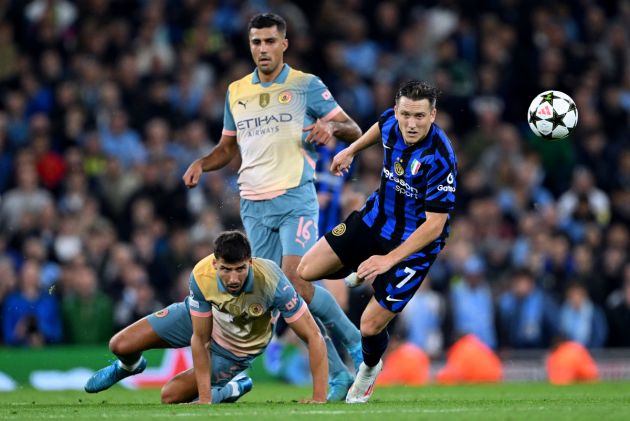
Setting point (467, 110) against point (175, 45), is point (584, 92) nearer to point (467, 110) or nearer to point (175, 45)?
point (467, 110)

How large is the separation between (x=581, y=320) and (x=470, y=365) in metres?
1.81

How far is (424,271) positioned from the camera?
958cm

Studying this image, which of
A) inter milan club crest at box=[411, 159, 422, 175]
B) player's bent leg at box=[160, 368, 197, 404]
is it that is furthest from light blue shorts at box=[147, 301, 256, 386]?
inter milan club crest at box=[411, 159, 422, 175]

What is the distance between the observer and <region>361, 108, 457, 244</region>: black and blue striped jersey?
9.23 metres

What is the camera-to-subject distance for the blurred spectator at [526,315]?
53.1 ft

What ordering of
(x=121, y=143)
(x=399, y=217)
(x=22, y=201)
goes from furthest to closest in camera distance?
1. (x=121, y=143)
2. (x=22, y=201)
3. (x=399, y=217)

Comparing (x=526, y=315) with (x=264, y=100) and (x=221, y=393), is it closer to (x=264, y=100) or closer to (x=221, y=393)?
(x=264, y=100)

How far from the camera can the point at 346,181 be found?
1352cm

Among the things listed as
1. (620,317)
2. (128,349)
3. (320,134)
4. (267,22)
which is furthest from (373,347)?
(620,317)

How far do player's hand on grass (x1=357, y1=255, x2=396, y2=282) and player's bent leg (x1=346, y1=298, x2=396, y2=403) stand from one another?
2.09ft

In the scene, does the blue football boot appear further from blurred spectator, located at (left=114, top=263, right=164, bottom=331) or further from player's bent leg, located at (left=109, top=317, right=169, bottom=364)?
blurred spectator, located at (left=114, top=263, right=164, bottom=331)

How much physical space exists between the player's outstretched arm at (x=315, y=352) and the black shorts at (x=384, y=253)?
0.63 meters

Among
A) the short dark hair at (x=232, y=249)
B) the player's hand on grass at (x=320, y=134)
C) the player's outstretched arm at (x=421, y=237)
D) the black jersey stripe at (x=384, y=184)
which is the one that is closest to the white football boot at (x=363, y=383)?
the player's outstretched arm at (x=421, y=237)

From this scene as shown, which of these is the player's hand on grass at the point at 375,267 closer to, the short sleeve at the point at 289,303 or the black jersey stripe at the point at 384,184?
the short sleeve at the point at 289,303
